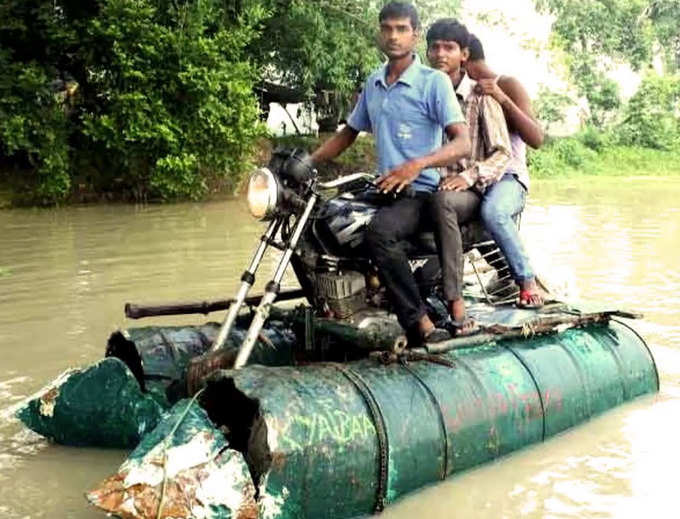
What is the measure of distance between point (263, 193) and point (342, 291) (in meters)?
0.69

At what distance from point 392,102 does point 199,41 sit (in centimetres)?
1160

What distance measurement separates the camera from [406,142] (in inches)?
185

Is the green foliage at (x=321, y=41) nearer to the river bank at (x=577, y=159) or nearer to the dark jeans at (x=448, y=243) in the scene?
the river bank at (x=577, y=159)

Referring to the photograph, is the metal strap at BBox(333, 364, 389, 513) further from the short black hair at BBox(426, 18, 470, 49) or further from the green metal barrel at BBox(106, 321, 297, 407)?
the short black hair at BBox(426, 18, 470, 49)

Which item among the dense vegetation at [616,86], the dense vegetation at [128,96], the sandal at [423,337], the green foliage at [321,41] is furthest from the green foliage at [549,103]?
the sandal at [423,337]

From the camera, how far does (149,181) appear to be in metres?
16.6

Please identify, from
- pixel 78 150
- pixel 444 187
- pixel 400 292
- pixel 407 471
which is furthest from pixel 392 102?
pixel 78 150

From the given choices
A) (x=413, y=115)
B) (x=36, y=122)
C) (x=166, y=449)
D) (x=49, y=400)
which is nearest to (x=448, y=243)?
(x=413, y=115)

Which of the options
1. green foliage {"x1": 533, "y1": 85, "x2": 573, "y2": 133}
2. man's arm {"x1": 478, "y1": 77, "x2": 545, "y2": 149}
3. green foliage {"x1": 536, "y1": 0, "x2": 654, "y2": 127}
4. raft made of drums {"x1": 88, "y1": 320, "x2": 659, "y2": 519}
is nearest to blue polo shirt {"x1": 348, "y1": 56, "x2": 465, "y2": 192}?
man's arm {"x1": 478, "y1": 77, "x2": 545, "y2": 149}

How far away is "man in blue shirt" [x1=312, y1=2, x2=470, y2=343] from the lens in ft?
14.6

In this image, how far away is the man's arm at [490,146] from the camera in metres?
5.04

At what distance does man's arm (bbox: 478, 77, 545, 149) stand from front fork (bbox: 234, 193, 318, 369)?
1534 mm

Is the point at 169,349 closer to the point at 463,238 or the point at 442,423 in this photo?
the point at 442,423

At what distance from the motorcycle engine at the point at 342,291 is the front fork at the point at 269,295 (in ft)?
1.03
